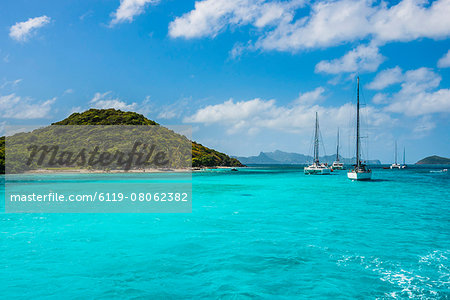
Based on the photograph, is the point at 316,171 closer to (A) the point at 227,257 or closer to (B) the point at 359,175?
(B) the point at 359,175

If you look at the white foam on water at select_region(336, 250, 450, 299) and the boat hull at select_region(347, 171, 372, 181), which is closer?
the white foam on water at select_region(336, 250, 450, 299)

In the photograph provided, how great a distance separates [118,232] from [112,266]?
7822 millimetres

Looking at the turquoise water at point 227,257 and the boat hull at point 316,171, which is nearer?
the turquoise water at point 227,257

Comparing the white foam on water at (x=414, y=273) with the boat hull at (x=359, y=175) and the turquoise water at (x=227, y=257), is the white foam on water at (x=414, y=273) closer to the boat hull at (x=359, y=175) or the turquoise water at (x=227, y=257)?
the turquoise water at (x=227, y=257)

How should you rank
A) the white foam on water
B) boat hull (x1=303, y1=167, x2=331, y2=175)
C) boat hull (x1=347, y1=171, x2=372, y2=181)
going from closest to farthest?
the white foam on water
boat hull (x1=347, y1=171, x2=372, y2=181)
boat hull (x1=303, y1=167, x2=331, y2=175)

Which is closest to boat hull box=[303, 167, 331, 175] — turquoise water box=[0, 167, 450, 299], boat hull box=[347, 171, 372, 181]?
boat hull box=[347, 171, 372, 181]

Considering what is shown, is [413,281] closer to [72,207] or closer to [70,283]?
[70,283]

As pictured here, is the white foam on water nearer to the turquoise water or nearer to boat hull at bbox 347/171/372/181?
the turquoise water

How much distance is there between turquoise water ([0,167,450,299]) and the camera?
10992 millimetres

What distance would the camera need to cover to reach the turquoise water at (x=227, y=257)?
433 inches

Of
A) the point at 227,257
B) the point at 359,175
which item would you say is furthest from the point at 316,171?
the point at 227,257

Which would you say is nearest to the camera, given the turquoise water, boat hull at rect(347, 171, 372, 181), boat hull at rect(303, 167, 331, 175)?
the turquoise water

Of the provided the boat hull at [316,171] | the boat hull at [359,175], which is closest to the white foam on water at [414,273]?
the boat hull at [359,175]

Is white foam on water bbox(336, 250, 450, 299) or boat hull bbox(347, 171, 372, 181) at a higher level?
boat hull bbox(347, 171, 372, 181)
